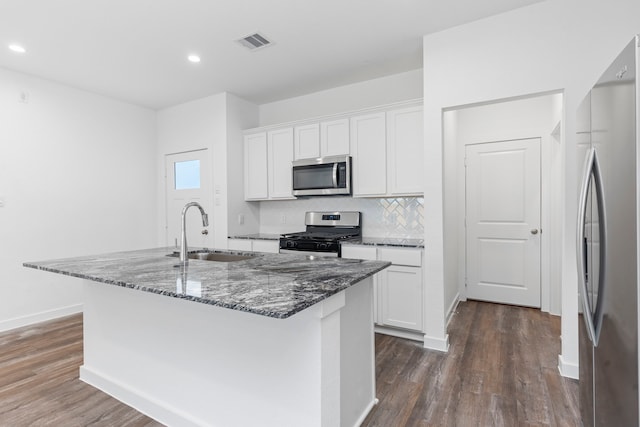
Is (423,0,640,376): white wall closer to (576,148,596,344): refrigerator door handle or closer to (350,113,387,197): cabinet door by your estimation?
(350,113,387,197): cabinet door

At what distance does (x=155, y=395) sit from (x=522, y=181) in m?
4.21

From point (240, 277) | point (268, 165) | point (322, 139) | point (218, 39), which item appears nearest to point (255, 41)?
point (218, 39)

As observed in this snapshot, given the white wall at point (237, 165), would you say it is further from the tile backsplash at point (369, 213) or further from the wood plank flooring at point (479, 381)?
the wood plank flooring at point (479, 381)

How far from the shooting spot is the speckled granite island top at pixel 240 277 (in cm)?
124

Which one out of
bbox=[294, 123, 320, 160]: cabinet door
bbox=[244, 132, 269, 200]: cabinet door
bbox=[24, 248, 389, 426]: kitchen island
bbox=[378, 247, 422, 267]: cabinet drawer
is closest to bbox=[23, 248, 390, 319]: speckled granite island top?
bbox=[24, 248, 389, 426]: kitchen island

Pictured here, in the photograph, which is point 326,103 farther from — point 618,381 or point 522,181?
point 618,381

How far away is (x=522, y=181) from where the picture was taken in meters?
4.01

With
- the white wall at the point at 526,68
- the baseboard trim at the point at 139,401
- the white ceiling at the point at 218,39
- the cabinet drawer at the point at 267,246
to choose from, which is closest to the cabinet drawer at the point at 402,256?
the white wall at the point at 526,68

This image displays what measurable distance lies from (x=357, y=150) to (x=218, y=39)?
1700 mm

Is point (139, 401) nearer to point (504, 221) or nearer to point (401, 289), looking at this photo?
point (401, 289)

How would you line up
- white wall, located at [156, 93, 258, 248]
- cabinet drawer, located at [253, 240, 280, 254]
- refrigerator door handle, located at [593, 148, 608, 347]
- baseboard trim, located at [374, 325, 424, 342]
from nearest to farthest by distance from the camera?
refrigerator door handle, located at [593, 148, 608, 347] → baseboard trim, located at [374, 325, 424, 342] → cabinet drawer, located at [253, 240, 280, 254] → white wall, located at [156, 93, 258, 248]

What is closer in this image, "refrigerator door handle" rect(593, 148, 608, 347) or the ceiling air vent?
"refrigerator door handle" rect(593, 148, 608, 347)

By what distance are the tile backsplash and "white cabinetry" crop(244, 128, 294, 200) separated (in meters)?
0.33

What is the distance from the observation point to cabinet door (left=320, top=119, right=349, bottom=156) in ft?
12.2
